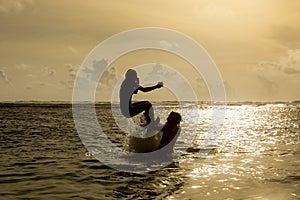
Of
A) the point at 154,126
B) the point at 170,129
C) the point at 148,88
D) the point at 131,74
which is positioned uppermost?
the point at 131,74

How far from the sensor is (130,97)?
17938 mm

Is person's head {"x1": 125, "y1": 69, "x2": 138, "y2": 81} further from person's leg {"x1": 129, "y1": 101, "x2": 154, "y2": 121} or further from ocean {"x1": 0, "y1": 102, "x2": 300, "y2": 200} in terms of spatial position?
ocean {"x1": 0, "y1": 102, "x2": 300, "y2": 200}

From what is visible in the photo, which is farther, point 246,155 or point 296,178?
point 246,155

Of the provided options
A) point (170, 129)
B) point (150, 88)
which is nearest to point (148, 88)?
point (150, 88)

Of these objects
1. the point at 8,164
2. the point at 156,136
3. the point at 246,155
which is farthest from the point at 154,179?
the point at 246,155

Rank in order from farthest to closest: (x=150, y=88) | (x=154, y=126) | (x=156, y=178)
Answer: (x=154, y=126), (x=150, y=88), (x=156, y=178)

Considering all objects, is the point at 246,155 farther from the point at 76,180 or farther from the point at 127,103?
the point at 76,180

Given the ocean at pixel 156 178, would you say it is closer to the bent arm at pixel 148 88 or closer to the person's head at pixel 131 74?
the bent arm at pixel 148 88

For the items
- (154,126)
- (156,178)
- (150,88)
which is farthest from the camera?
(154,126)

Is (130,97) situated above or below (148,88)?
below

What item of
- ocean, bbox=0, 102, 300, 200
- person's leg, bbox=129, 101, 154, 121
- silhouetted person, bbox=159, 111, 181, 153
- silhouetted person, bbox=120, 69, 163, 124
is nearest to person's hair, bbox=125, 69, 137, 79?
silhouetted person, bbox=120, 69, 163, 124

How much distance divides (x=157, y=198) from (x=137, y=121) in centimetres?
778

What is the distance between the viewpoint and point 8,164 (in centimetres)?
1723

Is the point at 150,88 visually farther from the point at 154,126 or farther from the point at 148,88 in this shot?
the point at 154,126
